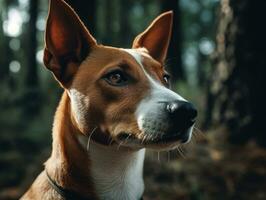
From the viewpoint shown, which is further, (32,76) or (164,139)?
(32,76)

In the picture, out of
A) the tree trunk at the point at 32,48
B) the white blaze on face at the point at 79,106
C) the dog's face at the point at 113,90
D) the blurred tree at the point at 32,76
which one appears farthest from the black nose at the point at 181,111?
the tree trunk at the point at 32,48

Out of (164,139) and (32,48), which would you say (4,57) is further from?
(164,139)

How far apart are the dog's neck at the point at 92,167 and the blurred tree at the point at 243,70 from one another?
11.0 feet

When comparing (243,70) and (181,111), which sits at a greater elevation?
(181,111)

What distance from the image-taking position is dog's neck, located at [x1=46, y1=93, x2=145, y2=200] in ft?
13.5

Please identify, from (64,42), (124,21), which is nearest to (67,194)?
(64,42)

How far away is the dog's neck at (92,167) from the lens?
162 inches

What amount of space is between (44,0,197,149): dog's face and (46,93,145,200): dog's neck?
0.39 feet

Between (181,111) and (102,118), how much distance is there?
0.68 metres

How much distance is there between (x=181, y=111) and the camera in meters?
3.77

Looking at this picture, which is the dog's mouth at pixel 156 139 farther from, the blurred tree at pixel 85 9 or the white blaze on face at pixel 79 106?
the blurred tree at pixel 85 9

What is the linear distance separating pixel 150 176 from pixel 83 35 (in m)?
2.99

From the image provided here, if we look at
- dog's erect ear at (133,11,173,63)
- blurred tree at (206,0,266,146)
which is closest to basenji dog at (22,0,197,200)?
dog's erect ear at (133,11,173,63)

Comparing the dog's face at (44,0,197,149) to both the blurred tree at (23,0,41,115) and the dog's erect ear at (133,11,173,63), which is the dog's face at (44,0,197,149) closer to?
the dog's erect ear at (133,11,173,63)
